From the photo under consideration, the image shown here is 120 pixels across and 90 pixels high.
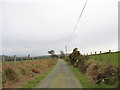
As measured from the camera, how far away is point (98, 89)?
28.7ft

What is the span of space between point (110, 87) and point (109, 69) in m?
2.49

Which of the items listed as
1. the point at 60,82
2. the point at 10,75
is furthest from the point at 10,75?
the point at 60,82

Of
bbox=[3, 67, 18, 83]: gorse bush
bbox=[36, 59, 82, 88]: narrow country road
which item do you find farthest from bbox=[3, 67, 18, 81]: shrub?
bbox=[36, 59, 82, 88]: narrow country road

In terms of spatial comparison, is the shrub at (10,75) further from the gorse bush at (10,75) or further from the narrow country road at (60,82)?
the narrow country road at (60,82)

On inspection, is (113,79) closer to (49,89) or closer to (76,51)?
(49,89)

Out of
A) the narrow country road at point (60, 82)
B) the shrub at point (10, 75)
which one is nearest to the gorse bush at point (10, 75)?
the shrub at point (10, 75)

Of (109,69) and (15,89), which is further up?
(109,69)

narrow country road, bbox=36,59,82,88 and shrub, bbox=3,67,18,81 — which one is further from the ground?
shrub, bbox=3,67,18,81

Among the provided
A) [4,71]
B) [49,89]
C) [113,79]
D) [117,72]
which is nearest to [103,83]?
[113,79]

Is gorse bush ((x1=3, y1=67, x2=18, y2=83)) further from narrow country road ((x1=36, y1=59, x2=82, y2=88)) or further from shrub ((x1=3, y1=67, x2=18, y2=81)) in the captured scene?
narrow country road ((x1=36, y1=59, x2=82, y2=88))

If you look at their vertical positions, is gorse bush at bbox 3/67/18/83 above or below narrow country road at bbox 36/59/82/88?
above

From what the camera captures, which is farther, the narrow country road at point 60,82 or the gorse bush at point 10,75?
the gorse bush at point 10,75

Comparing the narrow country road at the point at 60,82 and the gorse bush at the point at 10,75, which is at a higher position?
the gorse bush at the point at 10,75

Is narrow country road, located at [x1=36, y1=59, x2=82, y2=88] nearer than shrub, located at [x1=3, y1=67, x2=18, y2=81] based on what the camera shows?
Yes
